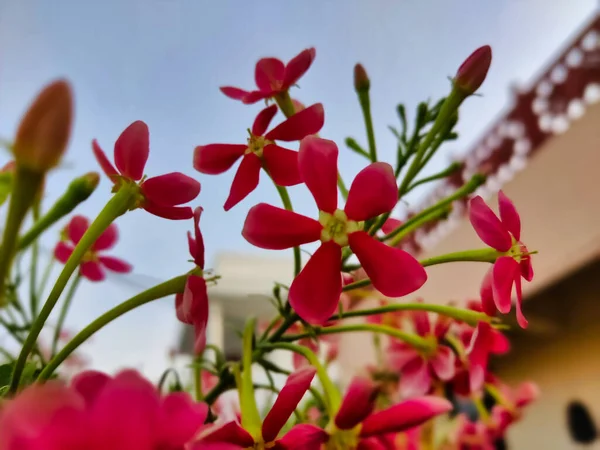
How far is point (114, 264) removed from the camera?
0.41m

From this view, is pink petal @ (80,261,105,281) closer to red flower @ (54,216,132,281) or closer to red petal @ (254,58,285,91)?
red flower @ (54,216,132,281)

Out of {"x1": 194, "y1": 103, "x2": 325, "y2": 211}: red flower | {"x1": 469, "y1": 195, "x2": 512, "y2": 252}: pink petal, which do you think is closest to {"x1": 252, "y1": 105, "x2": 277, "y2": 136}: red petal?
{"x1": 194, "y1": 103, "x2": 325, "y2": 211}: red flower

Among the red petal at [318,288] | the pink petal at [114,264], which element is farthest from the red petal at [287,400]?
the pink petal at [114,264]

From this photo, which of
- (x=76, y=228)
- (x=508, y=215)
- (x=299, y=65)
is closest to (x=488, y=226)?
(x=508, y=215)

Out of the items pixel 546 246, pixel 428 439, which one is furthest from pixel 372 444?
pixel 546 246

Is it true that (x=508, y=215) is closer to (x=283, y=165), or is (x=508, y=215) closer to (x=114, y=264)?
(x=283, y=165)

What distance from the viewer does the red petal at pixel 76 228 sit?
349mm

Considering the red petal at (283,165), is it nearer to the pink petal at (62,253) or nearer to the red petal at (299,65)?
the red petal at (299,65)

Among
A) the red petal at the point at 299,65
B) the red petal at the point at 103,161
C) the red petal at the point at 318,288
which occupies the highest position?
the red petal at the point at 299,65

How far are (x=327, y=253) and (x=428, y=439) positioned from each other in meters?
0.35

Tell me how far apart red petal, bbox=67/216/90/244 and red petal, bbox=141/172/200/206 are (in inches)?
4.5

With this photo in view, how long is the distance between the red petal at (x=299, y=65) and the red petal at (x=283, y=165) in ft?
0.18

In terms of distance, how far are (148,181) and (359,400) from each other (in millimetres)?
124

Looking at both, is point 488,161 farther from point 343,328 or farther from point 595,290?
point 343,328
